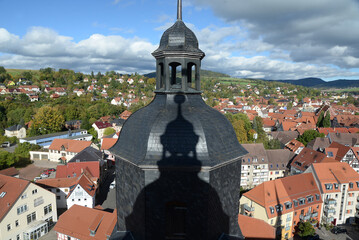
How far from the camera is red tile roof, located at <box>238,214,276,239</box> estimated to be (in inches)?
715

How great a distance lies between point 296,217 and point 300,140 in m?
32.5

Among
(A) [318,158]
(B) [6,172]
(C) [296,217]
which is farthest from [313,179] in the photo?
(B) [6,172]

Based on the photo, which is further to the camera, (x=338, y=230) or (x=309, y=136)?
(x=309, y=136)

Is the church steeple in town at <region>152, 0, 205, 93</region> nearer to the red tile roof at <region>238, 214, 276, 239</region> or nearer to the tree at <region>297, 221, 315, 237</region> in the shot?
the red tile roof at <region>238, 214, 276, 239</region>

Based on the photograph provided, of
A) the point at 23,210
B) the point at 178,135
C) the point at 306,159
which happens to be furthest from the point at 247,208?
the point at 23,210

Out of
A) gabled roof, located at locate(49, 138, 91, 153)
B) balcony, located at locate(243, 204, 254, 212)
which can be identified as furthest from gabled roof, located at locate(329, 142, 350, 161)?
gabled roof, located at locate(49, 138, 91, 153)

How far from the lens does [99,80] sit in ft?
545

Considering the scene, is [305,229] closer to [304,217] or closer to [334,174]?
[304,217]

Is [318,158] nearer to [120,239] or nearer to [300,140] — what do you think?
[300,140]

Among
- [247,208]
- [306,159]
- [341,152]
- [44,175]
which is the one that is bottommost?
[44,175]

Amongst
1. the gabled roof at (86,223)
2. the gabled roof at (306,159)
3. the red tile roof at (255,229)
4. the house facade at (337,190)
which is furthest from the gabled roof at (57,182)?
the gabled roof at (306,159)

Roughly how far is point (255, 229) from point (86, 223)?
15353 millimetres

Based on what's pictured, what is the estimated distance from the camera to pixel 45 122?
68.8 metres

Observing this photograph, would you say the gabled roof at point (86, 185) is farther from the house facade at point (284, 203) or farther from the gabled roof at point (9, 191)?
the house facade at point (284, 203)
